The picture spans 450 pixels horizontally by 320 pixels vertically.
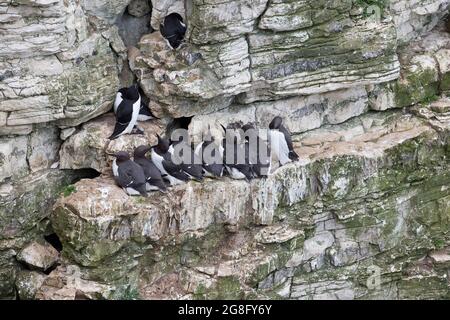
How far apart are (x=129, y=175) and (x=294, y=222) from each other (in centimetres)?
302

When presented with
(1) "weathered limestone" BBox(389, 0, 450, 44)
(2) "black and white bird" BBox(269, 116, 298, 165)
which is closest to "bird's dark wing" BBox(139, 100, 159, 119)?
(2) "black and white bird" BBox(269, 116, 298, 165)

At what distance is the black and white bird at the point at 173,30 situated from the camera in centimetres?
1695

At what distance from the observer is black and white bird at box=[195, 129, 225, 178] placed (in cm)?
1691

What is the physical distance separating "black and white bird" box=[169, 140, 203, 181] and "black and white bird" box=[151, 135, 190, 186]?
78 mm

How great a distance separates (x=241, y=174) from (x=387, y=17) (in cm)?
364

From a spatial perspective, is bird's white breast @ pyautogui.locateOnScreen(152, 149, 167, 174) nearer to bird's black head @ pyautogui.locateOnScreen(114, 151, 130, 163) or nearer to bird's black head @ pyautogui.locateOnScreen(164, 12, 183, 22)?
bird's black head @ pyautogui.locateOnScreen(114, 151, 130, 163)

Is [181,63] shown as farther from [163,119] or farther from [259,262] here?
[259,262]

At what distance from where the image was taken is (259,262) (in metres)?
17.2

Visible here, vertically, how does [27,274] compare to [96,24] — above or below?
below

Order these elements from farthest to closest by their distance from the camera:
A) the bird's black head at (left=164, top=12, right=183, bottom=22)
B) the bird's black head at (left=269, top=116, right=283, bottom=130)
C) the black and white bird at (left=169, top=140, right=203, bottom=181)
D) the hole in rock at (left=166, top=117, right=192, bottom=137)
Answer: the hole in rock at (left=166, top=117, right=192, bottom=137), the bird's black head at (left=269, top=116, right=283, bottom=130), the bird's black head at (left=164, top=12, right=183, bottom=22), the black and white bird at (left=169, top=140, right=203, bottom=181)

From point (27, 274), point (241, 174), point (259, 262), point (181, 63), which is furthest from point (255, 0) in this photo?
point (27, 274)

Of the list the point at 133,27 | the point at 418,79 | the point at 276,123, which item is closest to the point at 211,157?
the point at 276,123

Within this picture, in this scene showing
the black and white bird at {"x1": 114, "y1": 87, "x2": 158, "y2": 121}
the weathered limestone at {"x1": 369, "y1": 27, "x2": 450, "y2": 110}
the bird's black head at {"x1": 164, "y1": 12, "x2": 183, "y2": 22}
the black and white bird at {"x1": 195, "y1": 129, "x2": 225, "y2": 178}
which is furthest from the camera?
the weathered limestone at {"x1": 369, "y1": 27, "x2": 450, "y2": 110}

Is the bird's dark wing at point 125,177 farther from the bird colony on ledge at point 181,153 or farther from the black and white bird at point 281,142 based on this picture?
the black and white bird at point 281,142
